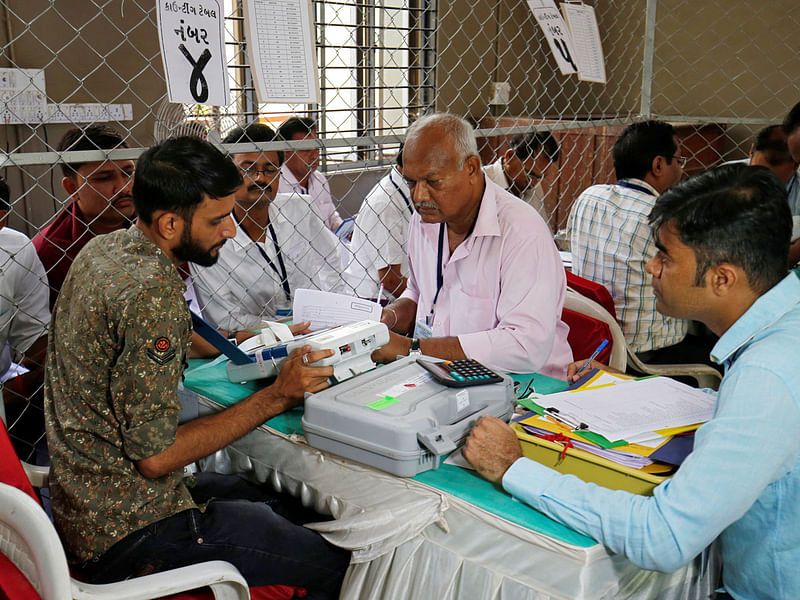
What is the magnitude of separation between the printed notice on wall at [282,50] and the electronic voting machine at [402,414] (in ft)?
2.92

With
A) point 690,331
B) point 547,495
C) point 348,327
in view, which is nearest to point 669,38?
point 690,331

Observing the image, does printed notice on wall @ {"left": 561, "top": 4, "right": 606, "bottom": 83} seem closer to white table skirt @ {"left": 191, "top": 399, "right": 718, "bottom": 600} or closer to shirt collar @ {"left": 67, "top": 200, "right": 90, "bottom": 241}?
shirt collar @ {"left": 67, "top": 200, "right": 90, "bottom": 241}

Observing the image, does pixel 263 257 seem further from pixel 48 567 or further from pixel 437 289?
pixel 48 567

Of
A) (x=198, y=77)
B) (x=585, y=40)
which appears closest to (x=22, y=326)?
(x=198, y=77)

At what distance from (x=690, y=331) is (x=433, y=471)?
2.13 metres

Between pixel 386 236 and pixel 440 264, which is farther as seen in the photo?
pixel 386 236

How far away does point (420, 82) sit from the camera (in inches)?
209

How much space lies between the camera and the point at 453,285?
2121mm

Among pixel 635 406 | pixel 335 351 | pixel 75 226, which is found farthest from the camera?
pixel 75 226

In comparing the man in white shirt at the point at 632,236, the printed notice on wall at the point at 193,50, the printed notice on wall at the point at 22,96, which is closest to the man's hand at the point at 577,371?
the man in white shirt at the point at 632,236

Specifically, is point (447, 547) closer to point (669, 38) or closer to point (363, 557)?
point (363, 557)

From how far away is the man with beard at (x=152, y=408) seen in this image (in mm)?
1361

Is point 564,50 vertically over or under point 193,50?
over

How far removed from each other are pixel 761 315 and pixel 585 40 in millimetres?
2246
